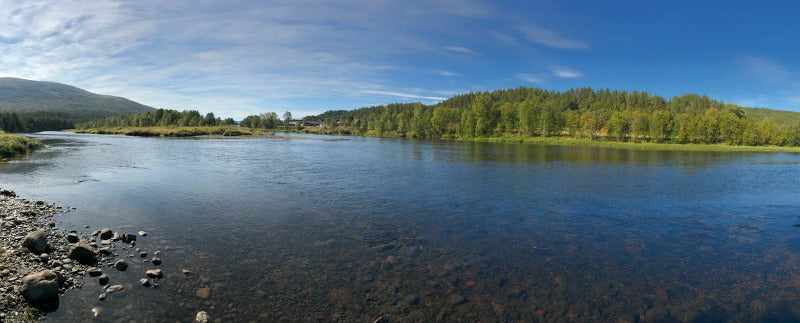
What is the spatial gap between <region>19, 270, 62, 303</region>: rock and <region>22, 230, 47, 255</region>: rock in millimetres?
3301

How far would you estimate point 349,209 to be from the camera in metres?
21.8

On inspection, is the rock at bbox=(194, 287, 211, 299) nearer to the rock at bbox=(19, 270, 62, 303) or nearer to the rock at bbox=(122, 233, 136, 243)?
the rock at bbox=(19, 270, 62, 303)

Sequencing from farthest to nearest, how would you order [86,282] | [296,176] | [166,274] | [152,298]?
[296,176] < [166,274] < [86,282] < [152,298]

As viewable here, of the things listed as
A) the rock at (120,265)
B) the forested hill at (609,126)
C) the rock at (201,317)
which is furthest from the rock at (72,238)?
the forested hill at (609,126)

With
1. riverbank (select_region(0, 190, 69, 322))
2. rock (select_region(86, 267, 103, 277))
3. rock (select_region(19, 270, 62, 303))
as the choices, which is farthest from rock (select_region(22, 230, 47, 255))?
rock (select_region(19, 270, 62, 303))

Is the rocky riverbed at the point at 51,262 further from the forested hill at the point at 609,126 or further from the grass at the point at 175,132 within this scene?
the forested hill at the point at 609,126

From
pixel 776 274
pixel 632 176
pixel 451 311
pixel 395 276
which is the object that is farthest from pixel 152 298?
pixel 632 176

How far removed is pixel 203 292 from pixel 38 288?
381 centimetres

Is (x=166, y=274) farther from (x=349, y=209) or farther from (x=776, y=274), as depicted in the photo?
(x=776, y=274)

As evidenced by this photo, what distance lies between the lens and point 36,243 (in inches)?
501

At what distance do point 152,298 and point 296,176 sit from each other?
24.6m

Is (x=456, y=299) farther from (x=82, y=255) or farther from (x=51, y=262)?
(x=51, y=262)

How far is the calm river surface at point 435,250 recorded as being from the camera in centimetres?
1062

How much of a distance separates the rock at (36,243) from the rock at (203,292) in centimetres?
643
